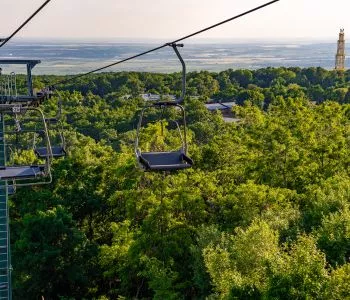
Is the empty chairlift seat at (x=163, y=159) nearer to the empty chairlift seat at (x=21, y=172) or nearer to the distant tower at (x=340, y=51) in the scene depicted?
the empty chairlift seat at (x=21, y=172)

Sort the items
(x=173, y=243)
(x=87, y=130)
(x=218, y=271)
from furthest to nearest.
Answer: (x=87, y=130), (x=173, y=243), (x=218, y=271)

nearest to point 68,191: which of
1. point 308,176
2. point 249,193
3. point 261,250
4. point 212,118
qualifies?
point 249,193

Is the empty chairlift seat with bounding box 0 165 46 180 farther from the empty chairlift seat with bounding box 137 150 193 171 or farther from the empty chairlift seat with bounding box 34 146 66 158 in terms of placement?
the empty chairlift seat with bounding box 34 146 66 158

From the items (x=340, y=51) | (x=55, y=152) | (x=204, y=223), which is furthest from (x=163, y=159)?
(x=340, y=51)

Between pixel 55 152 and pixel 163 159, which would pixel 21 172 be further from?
pixel 55 152

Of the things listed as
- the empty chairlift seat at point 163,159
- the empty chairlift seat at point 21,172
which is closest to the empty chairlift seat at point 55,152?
the empty chairlift seat at point 21,172

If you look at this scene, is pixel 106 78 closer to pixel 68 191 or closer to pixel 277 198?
pixel 68 191
